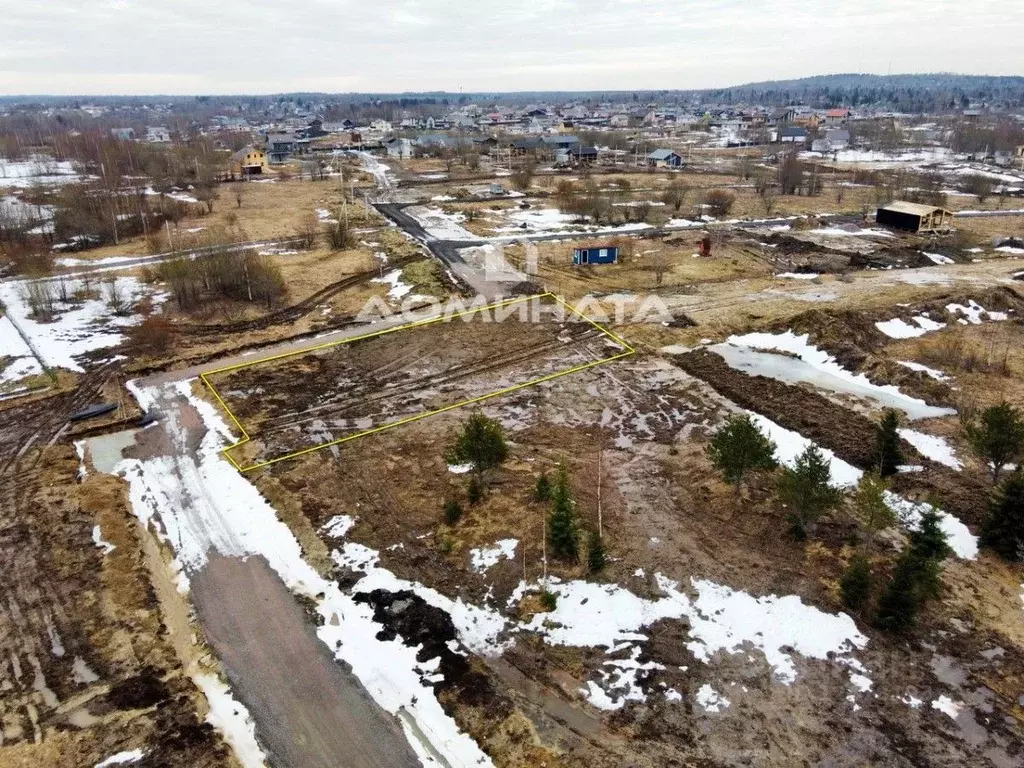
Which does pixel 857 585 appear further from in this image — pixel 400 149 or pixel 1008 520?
pixel 400 149

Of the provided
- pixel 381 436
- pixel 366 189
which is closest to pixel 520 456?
pixel 381 436

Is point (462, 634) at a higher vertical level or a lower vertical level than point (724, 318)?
lower

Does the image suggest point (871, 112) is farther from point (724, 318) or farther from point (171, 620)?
point (171, 620)

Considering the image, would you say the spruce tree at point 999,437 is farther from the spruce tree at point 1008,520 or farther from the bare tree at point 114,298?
the bare tree at point 114,298

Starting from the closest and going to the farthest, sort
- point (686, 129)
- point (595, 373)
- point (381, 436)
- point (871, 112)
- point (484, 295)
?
point (381, 436), point (595, 373), point (484, 295), point (686, 129), point (871, 112)

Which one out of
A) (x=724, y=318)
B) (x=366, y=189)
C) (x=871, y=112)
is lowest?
(x=724, y=318)

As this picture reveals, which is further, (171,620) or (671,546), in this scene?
(671,546)
